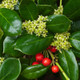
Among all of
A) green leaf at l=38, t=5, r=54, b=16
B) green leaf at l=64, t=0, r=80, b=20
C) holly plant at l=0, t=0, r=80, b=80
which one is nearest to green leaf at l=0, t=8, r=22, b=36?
holly plant at l=0, t=0, r=80, b=80

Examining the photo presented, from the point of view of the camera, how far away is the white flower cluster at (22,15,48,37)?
3.10 feet

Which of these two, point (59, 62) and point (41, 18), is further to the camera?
point (59, 62)

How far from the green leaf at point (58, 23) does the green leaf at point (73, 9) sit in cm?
14

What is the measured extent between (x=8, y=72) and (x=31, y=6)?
43cm

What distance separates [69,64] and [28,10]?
0.41m

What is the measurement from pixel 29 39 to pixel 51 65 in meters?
0.24

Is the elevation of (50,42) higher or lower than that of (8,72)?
higher

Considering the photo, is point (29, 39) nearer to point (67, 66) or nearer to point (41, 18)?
point (41, 18)

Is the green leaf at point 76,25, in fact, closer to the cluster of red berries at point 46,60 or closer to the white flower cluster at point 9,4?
the cluster of red berries at point 46,60

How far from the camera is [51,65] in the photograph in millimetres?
1087

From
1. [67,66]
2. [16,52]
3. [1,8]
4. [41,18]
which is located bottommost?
[67,66]

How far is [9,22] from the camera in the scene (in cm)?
96

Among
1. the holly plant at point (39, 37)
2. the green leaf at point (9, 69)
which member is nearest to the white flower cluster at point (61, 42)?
the holly plant at point (39, 37)

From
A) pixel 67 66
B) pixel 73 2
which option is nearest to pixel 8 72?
pixel 67 66
